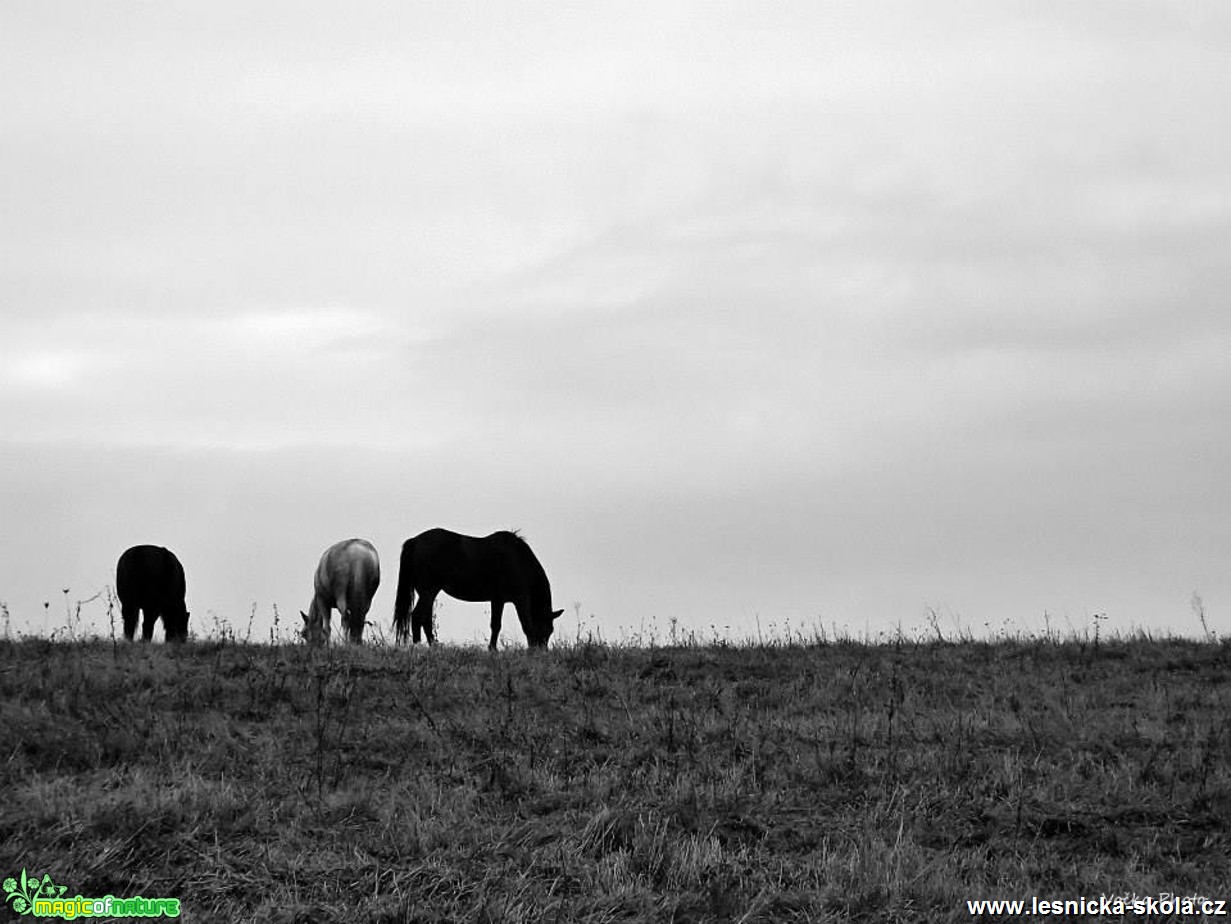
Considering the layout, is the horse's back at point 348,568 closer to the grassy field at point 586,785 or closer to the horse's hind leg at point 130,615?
the horse's hind leg at point 130,615

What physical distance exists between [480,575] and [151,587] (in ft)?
16.5

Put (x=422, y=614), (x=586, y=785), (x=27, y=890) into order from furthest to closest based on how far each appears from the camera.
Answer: (x=422, y=614)
(x=586, y=785)
(x=27, y=890)

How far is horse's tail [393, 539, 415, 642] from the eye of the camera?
20.2 meters

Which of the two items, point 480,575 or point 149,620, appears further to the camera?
point 480,575

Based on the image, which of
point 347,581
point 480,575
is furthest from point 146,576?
point 480,575

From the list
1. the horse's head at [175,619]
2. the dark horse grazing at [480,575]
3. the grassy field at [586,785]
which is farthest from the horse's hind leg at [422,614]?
the grassy field at [586,785]

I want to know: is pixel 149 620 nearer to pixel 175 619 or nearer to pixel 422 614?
pixel 175 619

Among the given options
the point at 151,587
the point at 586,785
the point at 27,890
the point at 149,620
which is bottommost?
the point at 27,890

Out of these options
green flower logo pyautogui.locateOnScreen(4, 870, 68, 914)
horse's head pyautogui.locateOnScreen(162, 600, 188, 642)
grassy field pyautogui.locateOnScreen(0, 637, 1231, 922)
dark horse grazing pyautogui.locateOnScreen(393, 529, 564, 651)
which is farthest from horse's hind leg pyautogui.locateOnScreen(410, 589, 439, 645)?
green flower logo pyautogui.locateOnScreen(4, 870, 68, 914)

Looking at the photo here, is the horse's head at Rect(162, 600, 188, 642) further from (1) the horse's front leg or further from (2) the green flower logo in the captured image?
(2) the green flower logo

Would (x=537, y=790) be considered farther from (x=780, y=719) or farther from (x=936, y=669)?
(x=936, y=669)

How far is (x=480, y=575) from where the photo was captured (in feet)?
69.0

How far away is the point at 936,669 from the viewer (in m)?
14.2

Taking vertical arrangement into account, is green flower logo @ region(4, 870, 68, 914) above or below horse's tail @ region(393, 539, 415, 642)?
below
